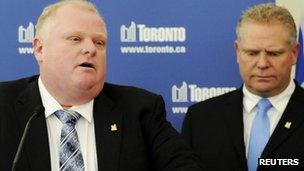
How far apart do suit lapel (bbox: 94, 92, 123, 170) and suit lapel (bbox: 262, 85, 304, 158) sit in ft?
2.72

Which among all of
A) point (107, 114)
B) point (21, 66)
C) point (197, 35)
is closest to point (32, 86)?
point (107, 114)

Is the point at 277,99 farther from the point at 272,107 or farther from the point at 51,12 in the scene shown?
the point at 51,12

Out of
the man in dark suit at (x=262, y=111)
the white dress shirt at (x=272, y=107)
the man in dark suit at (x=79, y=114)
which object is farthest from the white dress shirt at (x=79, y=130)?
the white dress shirt at (x=272, y=107)

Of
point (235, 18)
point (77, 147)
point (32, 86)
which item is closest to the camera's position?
point (77, 147)

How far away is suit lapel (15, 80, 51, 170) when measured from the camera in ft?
6.89

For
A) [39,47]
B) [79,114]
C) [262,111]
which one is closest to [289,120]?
[262,111]

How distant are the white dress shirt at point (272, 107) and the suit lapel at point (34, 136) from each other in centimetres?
109

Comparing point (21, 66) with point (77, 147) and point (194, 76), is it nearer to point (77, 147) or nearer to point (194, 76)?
point (194, 76)

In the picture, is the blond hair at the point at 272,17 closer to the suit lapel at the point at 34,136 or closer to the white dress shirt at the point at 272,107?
the white dress shirt at the point at 272,107

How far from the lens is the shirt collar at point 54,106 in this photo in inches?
89.6

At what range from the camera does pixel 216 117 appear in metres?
2.97

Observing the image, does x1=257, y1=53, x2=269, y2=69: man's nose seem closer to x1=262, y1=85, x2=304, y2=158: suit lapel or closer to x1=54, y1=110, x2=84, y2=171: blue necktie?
x1=262, y1=85, x2=304, y2=158: suit lapel

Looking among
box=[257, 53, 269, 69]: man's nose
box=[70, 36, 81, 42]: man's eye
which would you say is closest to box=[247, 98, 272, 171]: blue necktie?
box=[257, 53, 269, 69]: man's nose

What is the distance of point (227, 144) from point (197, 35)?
2.23 feet
